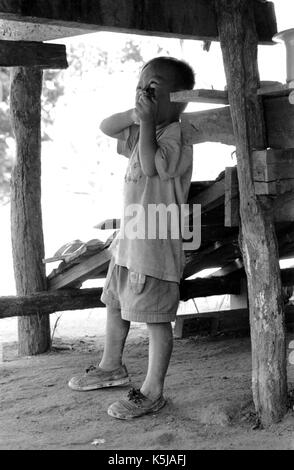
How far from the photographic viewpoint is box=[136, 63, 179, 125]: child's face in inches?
159

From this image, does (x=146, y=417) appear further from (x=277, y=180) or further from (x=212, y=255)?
(x=212, y=255)

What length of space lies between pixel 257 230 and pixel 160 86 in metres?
0.99

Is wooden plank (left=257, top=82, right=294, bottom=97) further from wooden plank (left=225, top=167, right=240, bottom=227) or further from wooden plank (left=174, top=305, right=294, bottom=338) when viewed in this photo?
wooden plank (left=174, top=305, right=294, bottom=338)

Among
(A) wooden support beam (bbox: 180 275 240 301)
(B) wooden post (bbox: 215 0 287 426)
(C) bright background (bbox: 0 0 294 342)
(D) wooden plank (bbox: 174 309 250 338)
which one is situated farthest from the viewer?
(C) bright background (bbox: 0 0 294 342)

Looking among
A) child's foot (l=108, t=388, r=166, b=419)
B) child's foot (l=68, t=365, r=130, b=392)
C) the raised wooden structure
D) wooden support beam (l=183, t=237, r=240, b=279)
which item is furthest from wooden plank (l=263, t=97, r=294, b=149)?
wooden support beam (l=183, t=237, r=240, b=279)

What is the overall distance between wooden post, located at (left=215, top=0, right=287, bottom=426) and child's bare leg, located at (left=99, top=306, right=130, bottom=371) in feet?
3.11

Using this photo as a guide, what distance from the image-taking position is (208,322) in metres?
5.86

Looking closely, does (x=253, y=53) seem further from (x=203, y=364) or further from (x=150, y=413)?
(x=203, y=364)

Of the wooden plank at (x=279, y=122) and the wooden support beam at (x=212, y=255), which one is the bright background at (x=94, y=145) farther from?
the wooden plank at (x=279, y=122)

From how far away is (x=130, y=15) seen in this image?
12.8ft

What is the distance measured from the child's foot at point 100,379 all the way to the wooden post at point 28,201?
1320 mm
